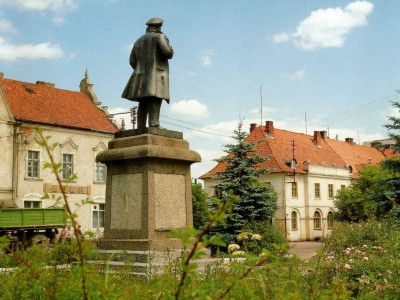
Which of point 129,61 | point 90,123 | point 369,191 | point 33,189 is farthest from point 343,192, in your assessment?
point 129,61

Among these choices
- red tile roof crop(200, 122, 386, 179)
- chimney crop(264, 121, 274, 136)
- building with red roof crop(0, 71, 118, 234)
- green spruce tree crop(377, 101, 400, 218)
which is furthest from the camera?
chimney crop(264, 121, 274, 136)

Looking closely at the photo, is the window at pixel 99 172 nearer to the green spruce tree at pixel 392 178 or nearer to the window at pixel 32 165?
the window at pixel 32 165

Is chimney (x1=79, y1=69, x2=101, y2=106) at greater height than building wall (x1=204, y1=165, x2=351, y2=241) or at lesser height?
greater

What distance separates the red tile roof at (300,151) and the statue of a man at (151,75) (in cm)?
3332

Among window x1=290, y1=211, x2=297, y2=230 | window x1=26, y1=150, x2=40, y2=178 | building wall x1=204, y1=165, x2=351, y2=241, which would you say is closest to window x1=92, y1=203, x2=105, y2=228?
window x1=26, y1=150, x2=40, y2=178

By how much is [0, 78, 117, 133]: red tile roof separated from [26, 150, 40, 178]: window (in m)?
1.97

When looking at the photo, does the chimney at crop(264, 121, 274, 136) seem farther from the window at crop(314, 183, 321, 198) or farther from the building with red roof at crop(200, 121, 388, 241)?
the window at crop(314, 183, 321, 198)

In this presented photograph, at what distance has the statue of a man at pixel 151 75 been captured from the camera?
10625 millimetres

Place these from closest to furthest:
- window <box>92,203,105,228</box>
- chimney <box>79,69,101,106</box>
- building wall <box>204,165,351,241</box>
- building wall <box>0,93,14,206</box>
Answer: building wall <box>0,93,14,206</box>, window <box>92,203,105,228</box>, chimney <box>79,69,101,106</box>, building wall <box>204,165,351,241</box>

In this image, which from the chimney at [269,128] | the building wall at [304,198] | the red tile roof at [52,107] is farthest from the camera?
the chimney at [269,128]

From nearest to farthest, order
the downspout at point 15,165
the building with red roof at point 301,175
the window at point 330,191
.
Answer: the downspout at point 15,165 → the building with red roof at point 301,175 → the window at point 330,191

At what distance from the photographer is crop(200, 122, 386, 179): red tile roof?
48031 millimetres

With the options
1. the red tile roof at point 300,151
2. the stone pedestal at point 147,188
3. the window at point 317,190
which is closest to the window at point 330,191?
the window at point 317,190

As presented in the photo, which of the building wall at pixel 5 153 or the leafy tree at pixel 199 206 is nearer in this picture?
the building wall at pixel 5 153
